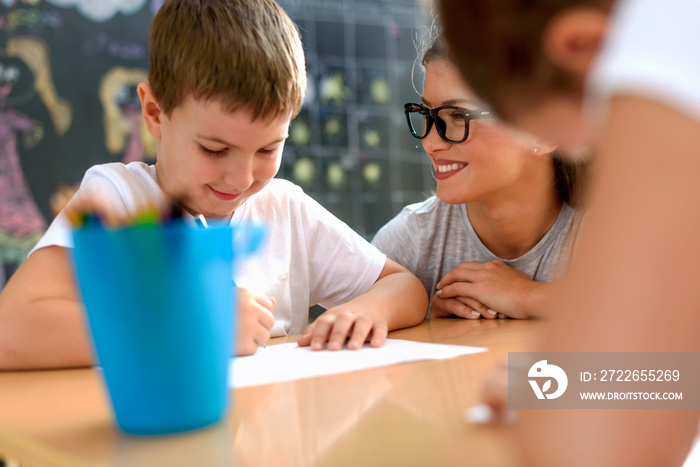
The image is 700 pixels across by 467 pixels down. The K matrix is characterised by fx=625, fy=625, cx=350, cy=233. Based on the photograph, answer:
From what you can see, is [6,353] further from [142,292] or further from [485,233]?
[485,233]

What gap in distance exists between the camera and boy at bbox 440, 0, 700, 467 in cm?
25

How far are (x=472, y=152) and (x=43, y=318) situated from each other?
958 millimetres

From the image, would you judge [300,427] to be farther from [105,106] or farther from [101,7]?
[101,7]

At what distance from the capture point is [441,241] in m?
1.57

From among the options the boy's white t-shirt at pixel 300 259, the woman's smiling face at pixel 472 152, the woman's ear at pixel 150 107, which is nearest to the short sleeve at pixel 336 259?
the boy's white t-shirt at pixel 300 259

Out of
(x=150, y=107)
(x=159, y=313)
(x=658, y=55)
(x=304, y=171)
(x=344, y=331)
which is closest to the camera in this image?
(x=658, y=55)

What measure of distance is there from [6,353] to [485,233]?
110cm

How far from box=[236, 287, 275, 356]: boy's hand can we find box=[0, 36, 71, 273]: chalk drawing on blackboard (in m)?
1.34

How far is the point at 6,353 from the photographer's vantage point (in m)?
0.77

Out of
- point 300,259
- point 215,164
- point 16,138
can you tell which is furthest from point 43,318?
point 16,138

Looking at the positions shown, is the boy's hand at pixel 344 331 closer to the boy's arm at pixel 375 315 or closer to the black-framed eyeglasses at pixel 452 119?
the boy's arm at pixel 375 315

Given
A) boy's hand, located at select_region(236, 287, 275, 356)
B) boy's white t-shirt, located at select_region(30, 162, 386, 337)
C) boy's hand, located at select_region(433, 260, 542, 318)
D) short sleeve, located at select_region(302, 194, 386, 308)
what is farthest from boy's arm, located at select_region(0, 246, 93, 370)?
boy's hand, located at select_region(433, 260, 542, 318)

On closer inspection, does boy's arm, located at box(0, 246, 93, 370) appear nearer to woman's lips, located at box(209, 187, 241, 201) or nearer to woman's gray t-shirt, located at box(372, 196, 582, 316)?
woman's lips, located at box(209, 187, 241, 201)

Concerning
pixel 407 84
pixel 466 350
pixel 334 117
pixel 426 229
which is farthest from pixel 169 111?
pixel 407 84
